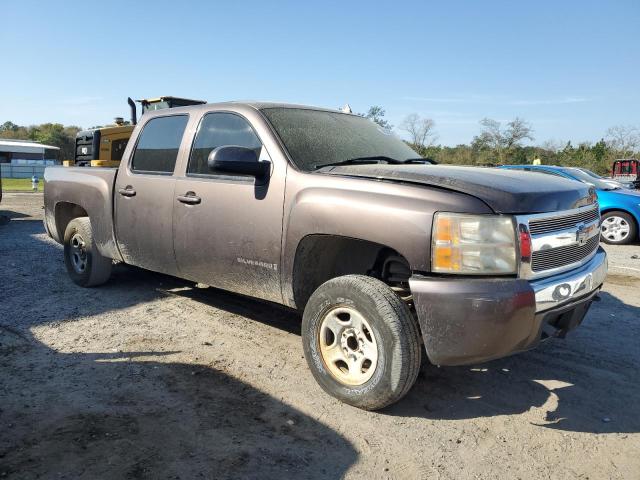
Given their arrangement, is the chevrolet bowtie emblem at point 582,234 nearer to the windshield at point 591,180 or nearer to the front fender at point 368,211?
the front fender at point 368,211

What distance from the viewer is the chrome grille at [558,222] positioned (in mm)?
2820

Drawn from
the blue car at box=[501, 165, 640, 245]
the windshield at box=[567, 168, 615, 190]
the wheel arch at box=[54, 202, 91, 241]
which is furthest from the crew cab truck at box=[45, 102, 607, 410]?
the windshield at box=[567, 168, 615, 190]

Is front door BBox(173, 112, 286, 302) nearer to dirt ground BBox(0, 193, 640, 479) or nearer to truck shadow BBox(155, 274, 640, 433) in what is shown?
dirt ground BBox(0, 193, 640, 479)

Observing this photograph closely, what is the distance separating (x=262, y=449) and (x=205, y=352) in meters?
1.45

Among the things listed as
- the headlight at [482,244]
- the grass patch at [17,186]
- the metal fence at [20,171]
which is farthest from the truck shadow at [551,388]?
the metal fence at [20,171]

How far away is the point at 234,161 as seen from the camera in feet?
11.3

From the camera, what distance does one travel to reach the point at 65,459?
2.51 metres

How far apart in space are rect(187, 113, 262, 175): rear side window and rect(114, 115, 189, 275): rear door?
0.80 ft

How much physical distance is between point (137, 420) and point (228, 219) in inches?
A: 59.1

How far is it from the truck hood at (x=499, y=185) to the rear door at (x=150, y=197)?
1626 mm

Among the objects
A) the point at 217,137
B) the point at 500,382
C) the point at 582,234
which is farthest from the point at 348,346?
the point at 217,137

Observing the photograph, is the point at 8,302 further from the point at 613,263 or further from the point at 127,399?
the point at 613,263

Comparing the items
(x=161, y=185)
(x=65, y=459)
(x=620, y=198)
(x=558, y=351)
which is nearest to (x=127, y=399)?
(x=65, y=459)

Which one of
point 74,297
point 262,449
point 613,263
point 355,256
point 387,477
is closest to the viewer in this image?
point 387,477
